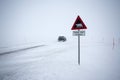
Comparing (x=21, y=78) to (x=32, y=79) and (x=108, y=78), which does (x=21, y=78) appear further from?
(x=108, y=78)

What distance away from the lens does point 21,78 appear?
432 centimetres

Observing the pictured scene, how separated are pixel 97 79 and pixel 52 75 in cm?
217

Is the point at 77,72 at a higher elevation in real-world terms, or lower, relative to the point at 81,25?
lower

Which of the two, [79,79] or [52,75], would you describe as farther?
[52,75]

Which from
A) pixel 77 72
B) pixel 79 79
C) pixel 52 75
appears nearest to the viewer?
pixel 79 79

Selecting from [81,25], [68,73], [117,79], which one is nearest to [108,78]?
[117,79]

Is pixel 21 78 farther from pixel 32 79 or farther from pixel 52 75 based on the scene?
pixel 52 75

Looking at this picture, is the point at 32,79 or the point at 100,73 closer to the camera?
the point at 32,79

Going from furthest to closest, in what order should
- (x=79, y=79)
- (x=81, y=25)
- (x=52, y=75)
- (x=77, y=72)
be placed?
(x=81, y=25) < (x=77, y=72) < (x=52, y=75) < (x=79, y=79)

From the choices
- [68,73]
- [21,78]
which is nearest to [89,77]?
[68,73]

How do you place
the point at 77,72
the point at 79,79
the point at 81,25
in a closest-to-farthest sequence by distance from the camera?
the point at 79,79 → the point at 77,72 → the point at 81,25

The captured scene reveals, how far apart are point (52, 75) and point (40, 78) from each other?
1.99 ft

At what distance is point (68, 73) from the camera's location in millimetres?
4770

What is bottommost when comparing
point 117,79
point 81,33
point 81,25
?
point 117,79
